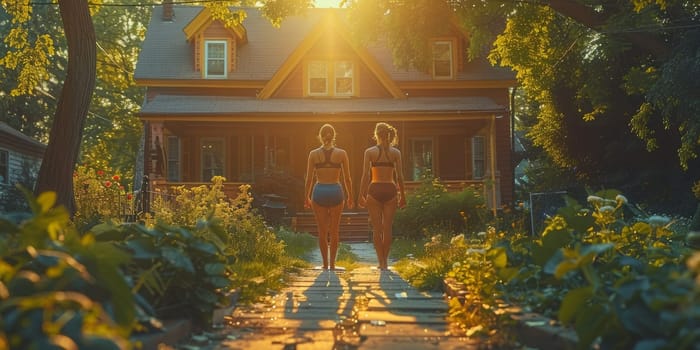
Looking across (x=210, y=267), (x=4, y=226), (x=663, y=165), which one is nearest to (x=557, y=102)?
(x=663, y=165)

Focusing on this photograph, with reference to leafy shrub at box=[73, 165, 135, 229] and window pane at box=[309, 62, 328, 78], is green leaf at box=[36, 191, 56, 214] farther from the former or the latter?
window pane at box=[309, 62, 328, 78]

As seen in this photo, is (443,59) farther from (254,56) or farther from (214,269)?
(214,269)

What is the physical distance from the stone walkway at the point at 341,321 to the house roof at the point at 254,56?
19300 millimetres

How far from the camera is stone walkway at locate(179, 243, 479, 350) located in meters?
4.63

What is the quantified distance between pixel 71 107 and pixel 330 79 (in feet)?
47.3

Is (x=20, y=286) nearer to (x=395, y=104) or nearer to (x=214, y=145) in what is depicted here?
(x=395, y=104)

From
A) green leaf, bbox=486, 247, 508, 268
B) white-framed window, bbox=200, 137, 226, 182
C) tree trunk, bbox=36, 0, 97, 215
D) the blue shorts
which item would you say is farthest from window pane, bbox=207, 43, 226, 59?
green leaf, bbox=486, 247, 508, 268

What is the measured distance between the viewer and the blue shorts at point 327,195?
9.71 meters

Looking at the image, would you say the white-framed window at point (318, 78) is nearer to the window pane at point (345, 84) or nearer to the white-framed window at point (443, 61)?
the window pane at point (345, 84)

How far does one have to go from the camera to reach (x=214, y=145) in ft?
89.4

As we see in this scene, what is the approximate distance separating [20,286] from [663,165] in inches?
808

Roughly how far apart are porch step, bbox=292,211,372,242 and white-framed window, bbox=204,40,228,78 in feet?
21.9

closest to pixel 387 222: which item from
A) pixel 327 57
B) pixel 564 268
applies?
pixel 564 268

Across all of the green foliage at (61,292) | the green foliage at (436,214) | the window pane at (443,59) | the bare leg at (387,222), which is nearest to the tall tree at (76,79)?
the bare leg at (387,222)
